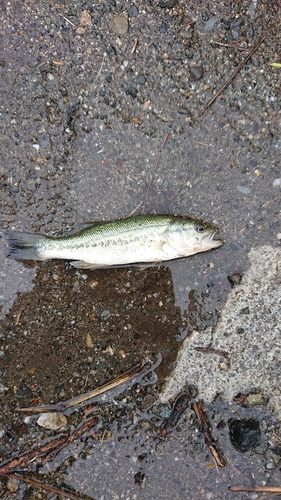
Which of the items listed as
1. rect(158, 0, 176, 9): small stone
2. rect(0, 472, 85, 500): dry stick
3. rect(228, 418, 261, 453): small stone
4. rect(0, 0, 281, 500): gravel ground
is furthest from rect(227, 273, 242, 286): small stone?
rect(158, 0, 176, 9): small stone

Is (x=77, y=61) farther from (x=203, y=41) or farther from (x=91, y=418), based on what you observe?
(x=91, y=418)

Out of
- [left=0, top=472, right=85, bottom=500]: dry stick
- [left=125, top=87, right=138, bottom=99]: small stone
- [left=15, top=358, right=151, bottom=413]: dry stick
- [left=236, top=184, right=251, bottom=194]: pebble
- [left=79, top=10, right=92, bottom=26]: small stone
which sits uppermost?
[left=79, top=10, right=92, bottom=26]: small stone

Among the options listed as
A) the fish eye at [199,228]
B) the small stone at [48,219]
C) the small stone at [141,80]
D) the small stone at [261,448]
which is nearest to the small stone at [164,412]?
the small stone at [261,448]

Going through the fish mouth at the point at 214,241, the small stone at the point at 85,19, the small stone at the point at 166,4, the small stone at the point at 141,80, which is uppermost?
the small stone at the point at 166,4

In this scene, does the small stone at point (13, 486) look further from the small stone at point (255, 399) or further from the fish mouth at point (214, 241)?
the fish mouth at point (214, 241)

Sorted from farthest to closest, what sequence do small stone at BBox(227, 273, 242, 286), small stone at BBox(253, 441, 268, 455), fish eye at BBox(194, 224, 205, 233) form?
small stone at BBox(227, 273, 242, 286) → small stone at BBox(253, 441, 268, 455) → fish eye at BBox(194, 224, 205, 233)

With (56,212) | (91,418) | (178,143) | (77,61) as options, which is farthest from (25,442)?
(77,61)

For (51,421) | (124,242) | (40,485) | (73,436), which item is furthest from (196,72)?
→ (40,485)

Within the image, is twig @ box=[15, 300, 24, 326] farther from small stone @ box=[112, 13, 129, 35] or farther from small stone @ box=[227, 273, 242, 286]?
small stone @ box=[112, 13, 129, 35]
